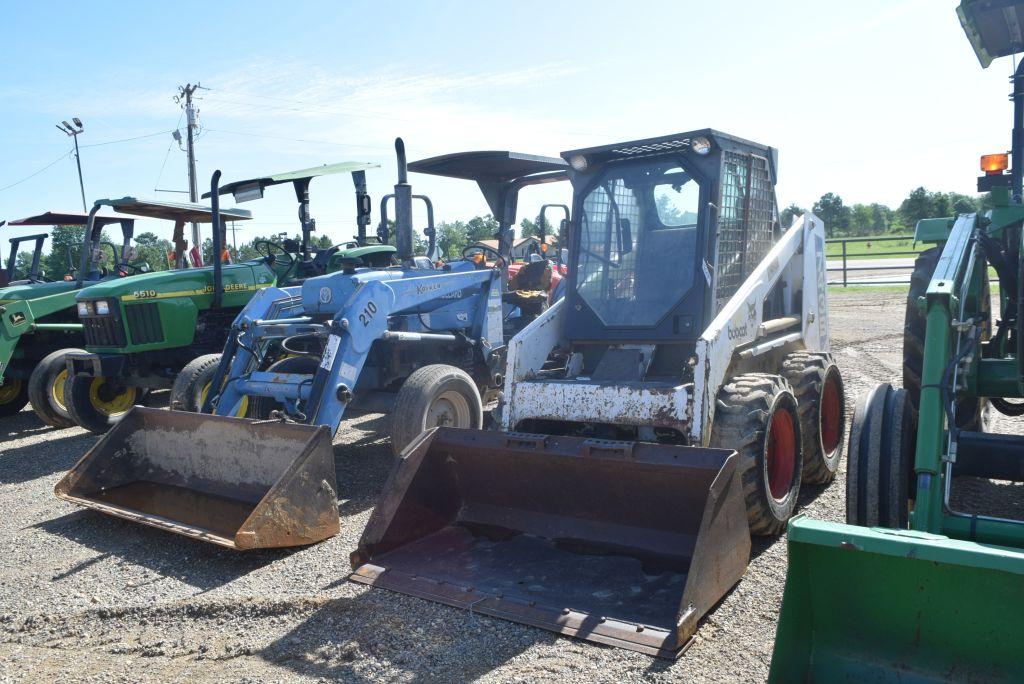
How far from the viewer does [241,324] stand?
684 cm

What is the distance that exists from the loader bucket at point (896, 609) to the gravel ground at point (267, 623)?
1.49 feet

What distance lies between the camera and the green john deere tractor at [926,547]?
2.59m

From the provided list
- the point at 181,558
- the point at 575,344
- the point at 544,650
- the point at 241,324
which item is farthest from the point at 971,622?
the point at 241,324

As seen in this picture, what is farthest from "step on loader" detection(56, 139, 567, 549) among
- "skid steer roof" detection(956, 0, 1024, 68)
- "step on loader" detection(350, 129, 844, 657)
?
"skid steer roof" detection(956, 0, 1024, 68)

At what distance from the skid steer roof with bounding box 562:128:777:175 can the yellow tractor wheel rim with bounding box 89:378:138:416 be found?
602 centimetres

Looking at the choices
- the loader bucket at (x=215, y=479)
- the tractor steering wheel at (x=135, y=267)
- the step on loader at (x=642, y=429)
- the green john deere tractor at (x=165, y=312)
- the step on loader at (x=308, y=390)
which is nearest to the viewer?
the step on loader at (x=642, y=429)

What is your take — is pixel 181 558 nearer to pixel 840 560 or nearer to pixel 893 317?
pixel 840 560

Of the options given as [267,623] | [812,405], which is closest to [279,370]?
[267,623]

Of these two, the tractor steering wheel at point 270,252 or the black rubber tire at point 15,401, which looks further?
the black rubber tire at point 15,401

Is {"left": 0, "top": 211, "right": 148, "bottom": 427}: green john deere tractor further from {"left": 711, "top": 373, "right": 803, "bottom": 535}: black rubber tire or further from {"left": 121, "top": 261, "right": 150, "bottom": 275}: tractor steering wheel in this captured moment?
{"left": 711, "top": 373, "right": 803, "bottom": 535}: black rubber tire

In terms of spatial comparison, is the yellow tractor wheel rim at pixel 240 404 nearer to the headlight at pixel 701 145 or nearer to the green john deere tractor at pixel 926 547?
the headlight at pixel 701 145

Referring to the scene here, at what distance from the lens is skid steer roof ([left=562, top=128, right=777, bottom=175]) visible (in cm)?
512

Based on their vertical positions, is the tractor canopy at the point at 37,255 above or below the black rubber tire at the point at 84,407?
above

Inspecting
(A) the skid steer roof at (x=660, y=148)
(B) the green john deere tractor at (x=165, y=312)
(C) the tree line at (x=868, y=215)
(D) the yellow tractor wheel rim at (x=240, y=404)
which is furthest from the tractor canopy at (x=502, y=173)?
(C) the tree line at (x=868, y=215)
